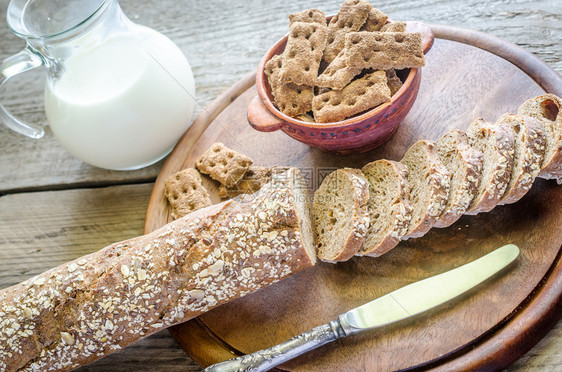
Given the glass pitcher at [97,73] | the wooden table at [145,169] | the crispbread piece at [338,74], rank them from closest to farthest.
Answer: the crispbread piece at [338,74] → the glass pitcher at [97,73] → the wooden table at [145,169]

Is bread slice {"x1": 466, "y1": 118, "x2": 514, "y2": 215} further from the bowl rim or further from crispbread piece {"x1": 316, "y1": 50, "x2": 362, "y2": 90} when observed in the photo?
crispbread piece {"x1": 316, "y1": 50, "x2": 362, "y2": 90}

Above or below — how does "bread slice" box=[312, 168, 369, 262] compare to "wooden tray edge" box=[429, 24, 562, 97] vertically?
below

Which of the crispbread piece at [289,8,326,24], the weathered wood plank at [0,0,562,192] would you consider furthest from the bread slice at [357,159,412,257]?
the weathered wood plank at [0,0,562,192]

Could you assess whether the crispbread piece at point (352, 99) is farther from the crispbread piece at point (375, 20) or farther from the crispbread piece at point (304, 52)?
the crispbread piece at point (375, 20)

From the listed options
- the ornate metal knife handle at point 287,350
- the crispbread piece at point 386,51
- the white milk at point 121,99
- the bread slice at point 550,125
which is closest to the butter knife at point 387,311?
the ornate metal knife handle at point 287,350

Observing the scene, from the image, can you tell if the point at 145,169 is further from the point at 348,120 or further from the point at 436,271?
the point at 436,271

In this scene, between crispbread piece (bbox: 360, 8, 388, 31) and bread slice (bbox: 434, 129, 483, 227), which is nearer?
bread slice (bbox: 434, 129, 483, 227)
